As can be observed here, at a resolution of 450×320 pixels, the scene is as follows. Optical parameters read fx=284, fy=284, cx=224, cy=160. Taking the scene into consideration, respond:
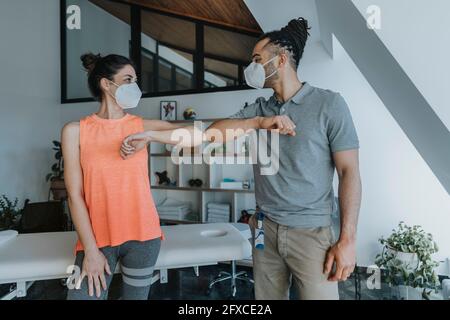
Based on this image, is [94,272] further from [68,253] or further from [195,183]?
[195,183]

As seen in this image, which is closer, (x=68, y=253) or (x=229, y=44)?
(x=68, y=253)

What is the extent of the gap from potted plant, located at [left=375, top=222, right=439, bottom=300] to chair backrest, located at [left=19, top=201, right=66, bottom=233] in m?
3.66

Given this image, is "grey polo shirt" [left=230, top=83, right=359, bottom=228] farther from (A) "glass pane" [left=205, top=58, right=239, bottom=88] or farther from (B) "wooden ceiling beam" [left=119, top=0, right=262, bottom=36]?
(B) "wooden ceiling beam" [left=119, top=0, right=262, bottom=36]

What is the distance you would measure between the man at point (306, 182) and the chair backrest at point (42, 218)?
3.22m

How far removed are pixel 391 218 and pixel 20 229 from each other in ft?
13.9

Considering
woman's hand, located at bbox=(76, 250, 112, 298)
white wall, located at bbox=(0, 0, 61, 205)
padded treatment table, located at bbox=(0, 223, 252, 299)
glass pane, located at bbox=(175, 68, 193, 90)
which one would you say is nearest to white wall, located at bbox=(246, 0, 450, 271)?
glass pane, located at bbox=(175, 68, 193, 90)

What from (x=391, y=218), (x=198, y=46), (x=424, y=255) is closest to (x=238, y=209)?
(x=391, y=218)

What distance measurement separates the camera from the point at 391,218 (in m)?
3.06

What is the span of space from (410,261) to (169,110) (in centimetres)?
326

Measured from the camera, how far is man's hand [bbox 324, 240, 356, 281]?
1.00 metres

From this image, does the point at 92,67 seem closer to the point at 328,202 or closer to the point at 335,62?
the point at 328,202

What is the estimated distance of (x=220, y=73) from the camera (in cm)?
379

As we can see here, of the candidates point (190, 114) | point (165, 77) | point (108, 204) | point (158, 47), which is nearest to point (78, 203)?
point (108, 204)

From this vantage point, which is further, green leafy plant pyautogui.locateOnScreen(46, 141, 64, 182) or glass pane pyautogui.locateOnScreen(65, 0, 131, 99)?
glass pane pyautogui.locateOnScreen(65, 0, 131, 99)
